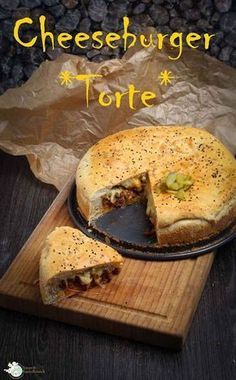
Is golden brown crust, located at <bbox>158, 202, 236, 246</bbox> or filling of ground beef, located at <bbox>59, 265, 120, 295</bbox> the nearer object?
filling of ground beef, located at <bbox>59, 265, 120, 295</bbox>

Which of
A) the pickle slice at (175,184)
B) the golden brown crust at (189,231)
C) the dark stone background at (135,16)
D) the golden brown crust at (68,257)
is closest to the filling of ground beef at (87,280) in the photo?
the golden brown crust at (68,257)

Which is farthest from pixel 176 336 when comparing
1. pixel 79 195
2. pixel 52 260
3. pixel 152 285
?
pixel 79 195


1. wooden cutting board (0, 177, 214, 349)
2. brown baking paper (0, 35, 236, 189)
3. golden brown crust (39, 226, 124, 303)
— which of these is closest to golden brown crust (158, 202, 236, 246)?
wooden cutting board (0, 177, 214, 349)

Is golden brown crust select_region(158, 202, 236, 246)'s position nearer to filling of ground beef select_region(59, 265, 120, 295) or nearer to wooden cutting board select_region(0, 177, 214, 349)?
wooden cutting board select_region(0, 177, 214, 349)

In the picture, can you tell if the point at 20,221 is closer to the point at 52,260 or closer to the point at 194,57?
the point at 52,260

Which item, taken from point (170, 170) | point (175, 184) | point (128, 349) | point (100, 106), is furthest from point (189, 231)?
point (100, 106)

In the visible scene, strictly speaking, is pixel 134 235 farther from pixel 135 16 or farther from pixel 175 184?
pixel 135 16

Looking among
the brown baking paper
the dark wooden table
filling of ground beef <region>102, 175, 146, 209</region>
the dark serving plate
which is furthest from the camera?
the brown baking paper
